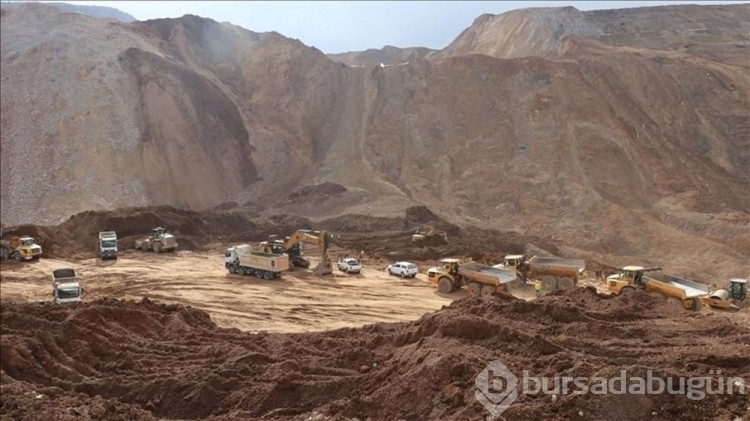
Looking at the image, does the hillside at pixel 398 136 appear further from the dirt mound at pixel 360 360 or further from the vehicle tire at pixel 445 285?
the dirt mound at pixel 360 360

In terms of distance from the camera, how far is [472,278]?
75.8 feet

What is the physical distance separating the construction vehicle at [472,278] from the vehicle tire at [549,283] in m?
1.06

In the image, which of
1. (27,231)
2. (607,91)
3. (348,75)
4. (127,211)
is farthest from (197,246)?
(607,91)

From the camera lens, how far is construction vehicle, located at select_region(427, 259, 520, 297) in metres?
22.8

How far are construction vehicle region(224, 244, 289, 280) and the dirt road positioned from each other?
0.40 m

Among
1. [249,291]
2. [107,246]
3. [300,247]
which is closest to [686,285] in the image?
[249,291]

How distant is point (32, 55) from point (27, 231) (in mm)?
21509

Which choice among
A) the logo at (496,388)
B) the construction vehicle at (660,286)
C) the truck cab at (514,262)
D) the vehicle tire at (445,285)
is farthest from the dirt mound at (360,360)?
the truck cab at (514,262)

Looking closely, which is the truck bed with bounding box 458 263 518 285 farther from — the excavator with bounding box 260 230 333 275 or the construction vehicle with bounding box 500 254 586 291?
the excavator with bounding box 260 230 333 275

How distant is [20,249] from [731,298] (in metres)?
29.7

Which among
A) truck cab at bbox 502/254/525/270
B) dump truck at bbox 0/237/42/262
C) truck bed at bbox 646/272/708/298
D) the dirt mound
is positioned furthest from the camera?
A: dump truck at bbox 0/237/42/262

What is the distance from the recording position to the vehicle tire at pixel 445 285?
23.7m

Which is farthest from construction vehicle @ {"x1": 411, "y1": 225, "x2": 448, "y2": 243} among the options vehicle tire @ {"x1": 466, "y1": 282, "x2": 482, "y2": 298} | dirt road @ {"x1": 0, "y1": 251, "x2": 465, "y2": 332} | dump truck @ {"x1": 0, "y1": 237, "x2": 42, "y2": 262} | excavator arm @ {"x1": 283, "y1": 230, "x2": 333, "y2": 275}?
dump truck @ {"x1": 0, "y1": 237, "x2": 42, "y2": 262}

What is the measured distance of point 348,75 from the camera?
5644 centimetres
